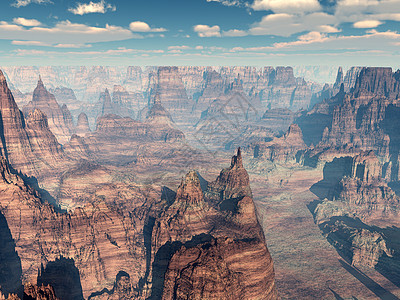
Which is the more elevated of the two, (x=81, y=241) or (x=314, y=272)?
(x=81, y=241)

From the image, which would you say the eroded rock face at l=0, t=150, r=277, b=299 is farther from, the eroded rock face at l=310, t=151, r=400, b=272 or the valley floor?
the eroded rock face at l=310, t=151, r=400, b=272

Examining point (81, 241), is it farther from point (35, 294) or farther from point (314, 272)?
point (314, 272)

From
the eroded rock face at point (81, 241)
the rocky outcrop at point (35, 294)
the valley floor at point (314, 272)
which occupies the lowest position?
the valley floor at point (314, 272)

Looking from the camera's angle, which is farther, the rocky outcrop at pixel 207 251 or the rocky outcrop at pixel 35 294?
the rocky outcrop at pixel 207 251

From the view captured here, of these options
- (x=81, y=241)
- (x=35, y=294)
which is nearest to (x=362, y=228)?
(x=81, y=241)

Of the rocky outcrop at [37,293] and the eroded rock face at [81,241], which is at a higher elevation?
the rocky outcrop at [37,293]

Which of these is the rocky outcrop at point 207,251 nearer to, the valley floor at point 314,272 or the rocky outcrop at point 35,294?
the rocky outcrop at point 35,294

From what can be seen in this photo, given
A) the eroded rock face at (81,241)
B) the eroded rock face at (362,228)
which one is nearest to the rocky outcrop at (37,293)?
the eroded rock face at (81,241)

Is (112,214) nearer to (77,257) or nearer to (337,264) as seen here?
(77,257)

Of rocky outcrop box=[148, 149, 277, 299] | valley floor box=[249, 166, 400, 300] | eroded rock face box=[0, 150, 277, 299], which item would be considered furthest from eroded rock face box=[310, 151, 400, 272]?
eroded rock face box=[0, 150, 277, 299]

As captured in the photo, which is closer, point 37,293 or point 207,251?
point 37,293

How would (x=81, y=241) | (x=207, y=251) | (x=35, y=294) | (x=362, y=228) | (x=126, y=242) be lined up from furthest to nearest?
(x=362, y=228)
(x=126, y=242)
(x=81, y=241)
(x=207, y=251)
(x=35, y=294)

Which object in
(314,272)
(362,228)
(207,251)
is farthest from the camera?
(362,228)
